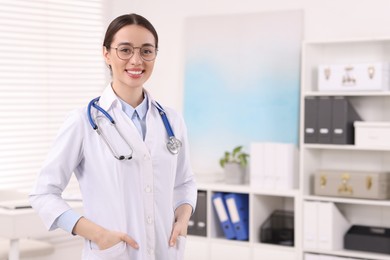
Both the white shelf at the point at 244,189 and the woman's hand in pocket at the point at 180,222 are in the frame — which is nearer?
the woman's hand in pocket at the point at 180,222

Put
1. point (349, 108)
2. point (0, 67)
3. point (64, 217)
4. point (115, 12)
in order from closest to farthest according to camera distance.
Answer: point (64, 217) < point (349, 108) < point (0, 67) < point (115, 12)

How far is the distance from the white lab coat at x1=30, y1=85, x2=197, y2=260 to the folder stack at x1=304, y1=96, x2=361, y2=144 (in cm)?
269

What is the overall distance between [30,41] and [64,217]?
3.41 meters

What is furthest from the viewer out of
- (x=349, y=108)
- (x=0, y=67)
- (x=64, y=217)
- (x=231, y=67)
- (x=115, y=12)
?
(x=115, y=12)

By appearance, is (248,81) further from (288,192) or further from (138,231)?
(138,231)

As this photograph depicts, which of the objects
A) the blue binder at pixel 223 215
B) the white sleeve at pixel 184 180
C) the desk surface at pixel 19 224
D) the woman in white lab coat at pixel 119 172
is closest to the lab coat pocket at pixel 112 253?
the woman in white lab coat at pixel 119 172

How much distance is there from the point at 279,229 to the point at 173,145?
302 centimetres

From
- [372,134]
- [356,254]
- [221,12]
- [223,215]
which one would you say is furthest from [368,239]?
[221,12]

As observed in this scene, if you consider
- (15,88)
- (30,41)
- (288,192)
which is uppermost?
(30,41)

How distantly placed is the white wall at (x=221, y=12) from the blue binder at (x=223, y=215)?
94 centimetres

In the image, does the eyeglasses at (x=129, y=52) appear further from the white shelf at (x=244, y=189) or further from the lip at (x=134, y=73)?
the white shelf at (x=244, y=189)

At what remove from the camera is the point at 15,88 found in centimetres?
493

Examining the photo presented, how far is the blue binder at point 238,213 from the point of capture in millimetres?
4824

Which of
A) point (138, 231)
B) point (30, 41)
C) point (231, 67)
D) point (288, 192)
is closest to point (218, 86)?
point (231, 67)
